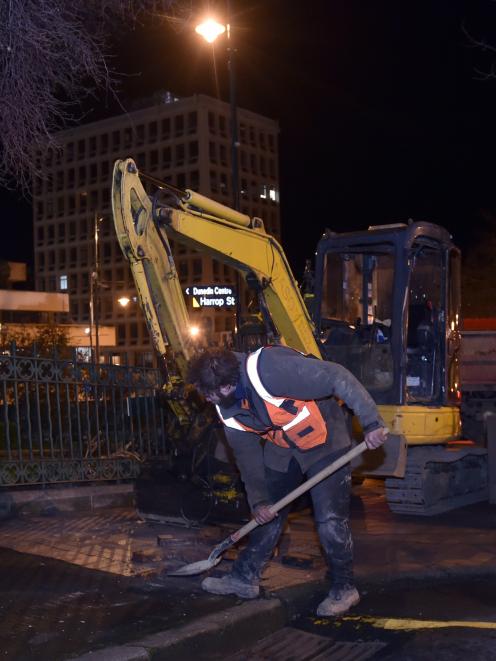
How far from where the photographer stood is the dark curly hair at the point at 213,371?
521 centimetres

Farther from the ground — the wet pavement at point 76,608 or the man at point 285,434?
the man at point 285,434

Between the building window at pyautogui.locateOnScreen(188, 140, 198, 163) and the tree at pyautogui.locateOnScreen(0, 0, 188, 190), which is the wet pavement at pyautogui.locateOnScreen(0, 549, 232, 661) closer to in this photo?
the tree at pyautogui.locateOnScreen(0, 0, 188, 190)

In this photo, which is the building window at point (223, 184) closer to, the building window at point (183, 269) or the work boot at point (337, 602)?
the building window at point (183, 269)

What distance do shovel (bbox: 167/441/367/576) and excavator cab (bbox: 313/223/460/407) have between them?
3.97 meters

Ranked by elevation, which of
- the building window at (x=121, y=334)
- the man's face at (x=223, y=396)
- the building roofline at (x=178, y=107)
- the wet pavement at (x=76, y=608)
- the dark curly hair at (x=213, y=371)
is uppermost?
the building roofline at (x=178, y=107)

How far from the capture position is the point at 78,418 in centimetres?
915

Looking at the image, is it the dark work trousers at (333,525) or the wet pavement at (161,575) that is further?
the dark work trousers at (333,525)

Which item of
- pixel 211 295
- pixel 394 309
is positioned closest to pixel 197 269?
pixel 211 295

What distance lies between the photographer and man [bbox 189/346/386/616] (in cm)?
526

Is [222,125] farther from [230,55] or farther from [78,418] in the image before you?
[78,418]

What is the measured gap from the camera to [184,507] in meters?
8.02

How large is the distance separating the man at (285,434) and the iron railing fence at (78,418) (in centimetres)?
281

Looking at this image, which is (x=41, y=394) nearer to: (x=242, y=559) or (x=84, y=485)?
(x=84, y=485)

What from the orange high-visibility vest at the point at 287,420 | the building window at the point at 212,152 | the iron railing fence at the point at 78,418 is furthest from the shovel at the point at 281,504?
the building window at the point at 212,152
